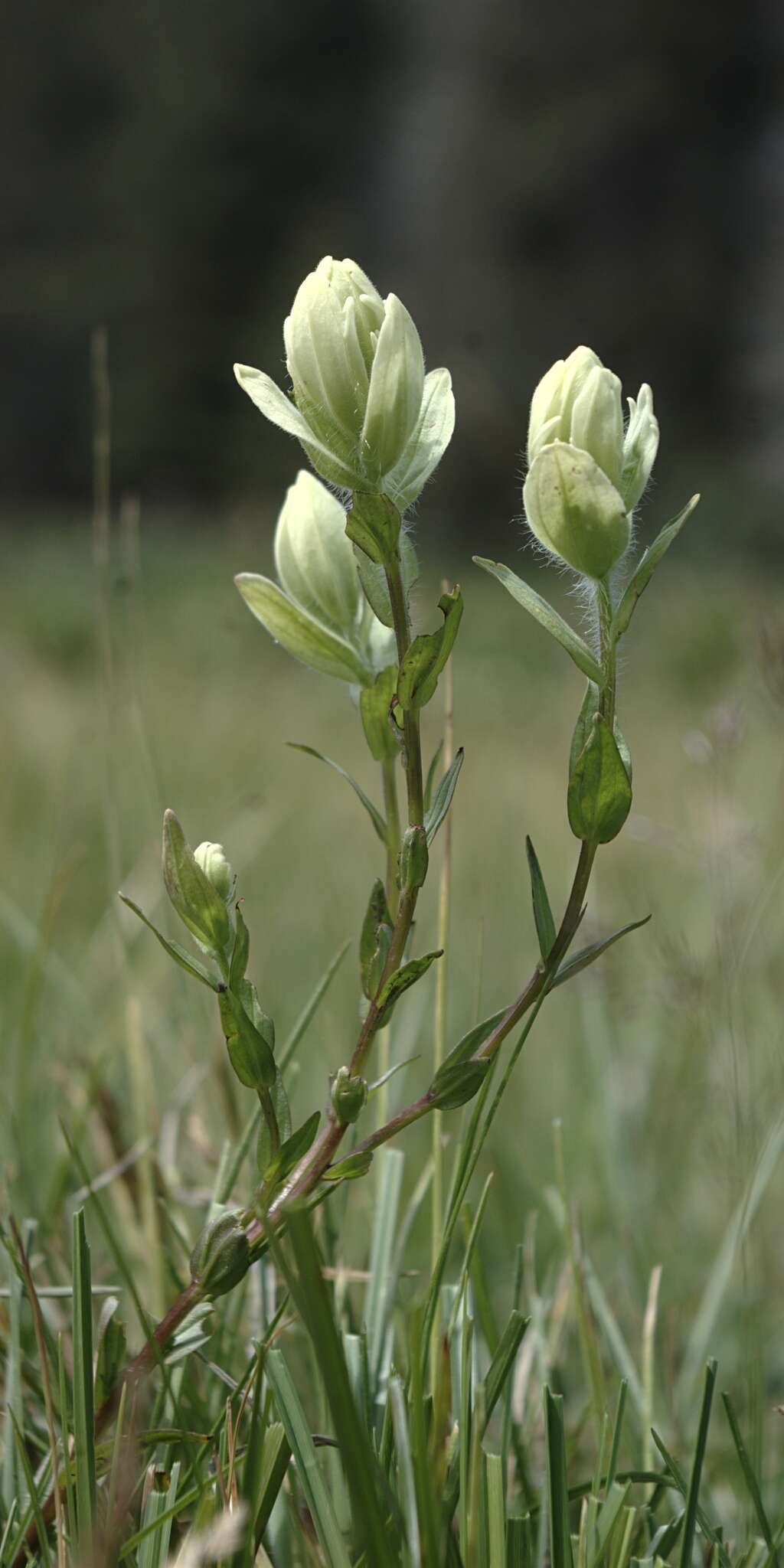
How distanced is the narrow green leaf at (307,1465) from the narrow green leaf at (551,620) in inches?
5.2

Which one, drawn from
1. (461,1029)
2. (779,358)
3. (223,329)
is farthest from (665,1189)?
(223,329)

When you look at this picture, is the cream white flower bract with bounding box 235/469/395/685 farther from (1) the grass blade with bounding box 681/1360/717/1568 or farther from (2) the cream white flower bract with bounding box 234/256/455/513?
(1) the grass blade with bounding box 681/1360/717/1568

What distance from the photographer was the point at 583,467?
0.18 m

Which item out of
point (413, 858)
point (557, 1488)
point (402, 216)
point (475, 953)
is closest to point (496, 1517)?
point (557, 1488)

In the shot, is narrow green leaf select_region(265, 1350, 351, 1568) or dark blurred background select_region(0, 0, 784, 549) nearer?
narrow green leaf select_region(265, 1350, 351, 1568)

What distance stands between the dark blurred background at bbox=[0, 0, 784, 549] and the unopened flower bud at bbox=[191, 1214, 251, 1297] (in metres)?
0.47

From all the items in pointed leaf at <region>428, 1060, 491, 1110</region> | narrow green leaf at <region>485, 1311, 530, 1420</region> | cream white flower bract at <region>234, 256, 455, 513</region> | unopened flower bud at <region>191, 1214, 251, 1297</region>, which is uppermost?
cream white flower bract at <region>234, 256, 455, 513</region>

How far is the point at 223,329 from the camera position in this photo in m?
6.30

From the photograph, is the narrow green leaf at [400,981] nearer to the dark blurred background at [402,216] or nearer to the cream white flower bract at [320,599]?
the cream white flower bract at [320,599]

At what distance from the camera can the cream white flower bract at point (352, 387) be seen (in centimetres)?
19

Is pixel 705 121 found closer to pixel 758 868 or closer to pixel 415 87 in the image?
pixel 415 87

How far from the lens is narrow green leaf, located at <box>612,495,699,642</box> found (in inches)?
7.4

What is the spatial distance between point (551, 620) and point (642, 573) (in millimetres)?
15

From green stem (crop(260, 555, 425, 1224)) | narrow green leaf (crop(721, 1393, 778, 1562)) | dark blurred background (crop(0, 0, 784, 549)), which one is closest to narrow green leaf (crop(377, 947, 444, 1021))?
green stem (crop(260, 555, 425, 1224))
